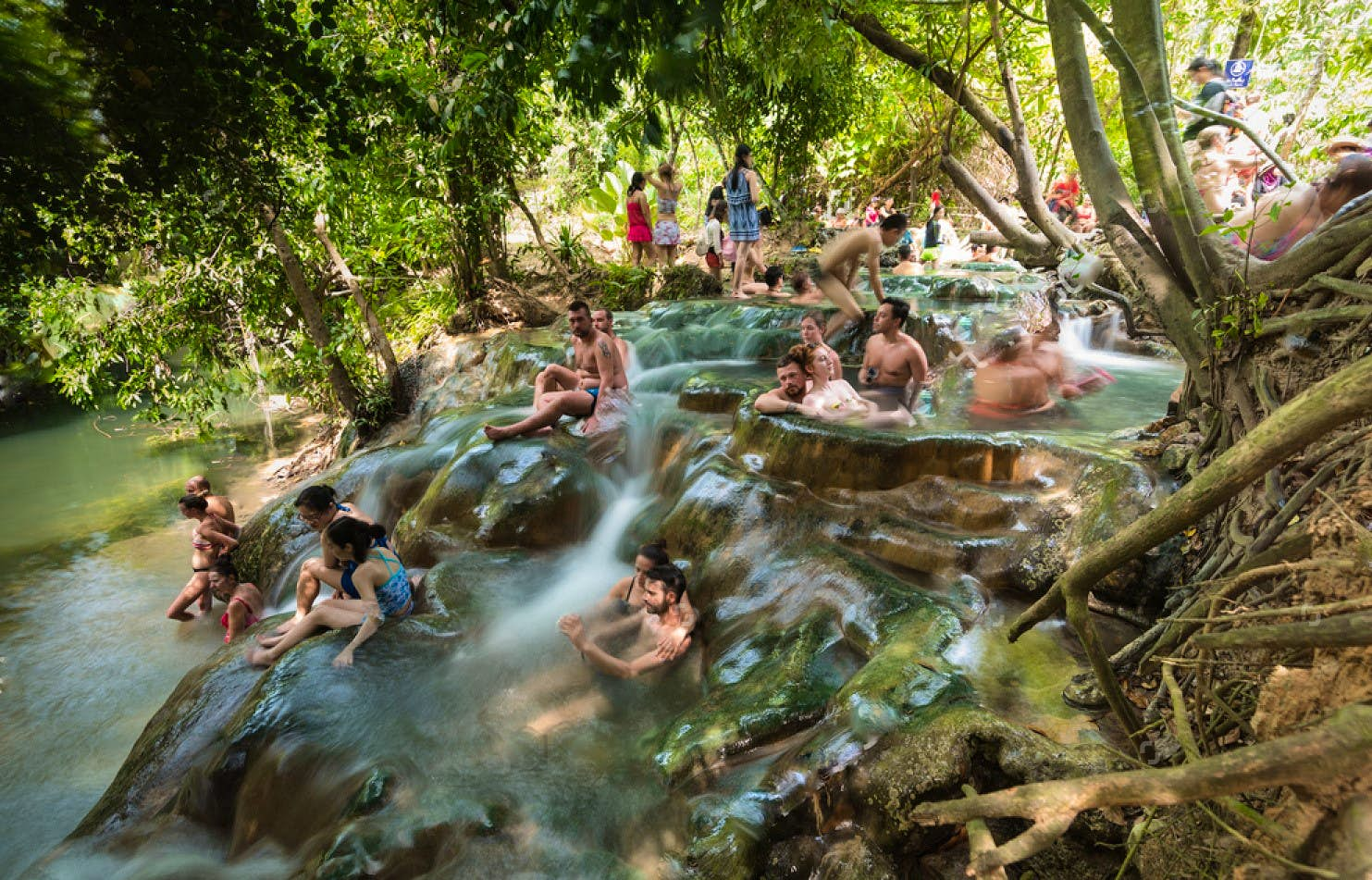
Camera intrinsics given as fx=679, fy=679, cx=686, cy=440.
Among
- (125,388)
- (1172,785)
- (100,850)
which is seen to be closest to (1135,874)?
(1172,785)

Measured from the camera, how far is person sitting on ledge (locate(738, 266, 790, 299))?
11000mm

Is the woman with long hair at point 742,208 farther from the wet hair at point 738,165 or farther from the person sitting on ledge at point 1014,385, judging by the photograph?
the person sitting on ledge at point 1014,385

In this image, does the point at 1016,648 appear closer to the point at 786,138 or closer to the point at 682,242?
the point at 786,138

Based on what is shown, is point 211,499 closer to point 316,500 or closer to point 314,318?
point 316,500

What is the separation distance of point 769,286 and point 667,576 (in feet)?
25.2

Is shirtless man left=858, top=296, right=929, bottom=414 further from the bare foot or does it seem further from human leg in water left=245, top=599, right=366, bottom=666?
human leg in water left=245, top=599, right=366, bottom=666

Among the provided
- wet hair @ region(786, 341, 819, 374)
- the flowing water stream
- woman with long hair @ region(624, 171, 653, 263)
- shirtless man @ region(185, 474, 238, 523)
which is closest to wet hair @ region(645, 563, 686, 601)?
the flowing water stream

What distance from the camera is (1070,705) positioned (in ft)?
9.61

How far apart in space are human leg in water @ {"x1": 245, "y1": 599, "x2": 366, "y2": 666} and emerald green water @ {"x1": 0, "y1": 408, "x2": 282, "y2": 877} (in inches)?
57.7

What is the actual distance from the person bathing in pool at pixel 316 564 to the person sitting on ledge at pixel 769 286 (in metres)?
7.47

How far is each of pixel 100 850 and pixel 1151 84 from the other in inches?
258

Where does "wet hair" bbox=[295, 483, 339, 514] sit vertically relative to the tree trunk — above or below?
below

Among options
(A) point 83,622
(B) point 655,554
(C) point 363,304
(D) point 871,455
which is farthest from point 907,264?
(A) point 83,622

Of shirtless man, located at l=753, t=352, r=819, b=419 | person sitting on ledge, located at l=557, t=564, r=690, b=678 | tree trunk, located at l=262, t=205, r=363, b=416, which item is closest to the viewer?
person sitting on ledge, located at l=557, t=564, r=690, b=678
